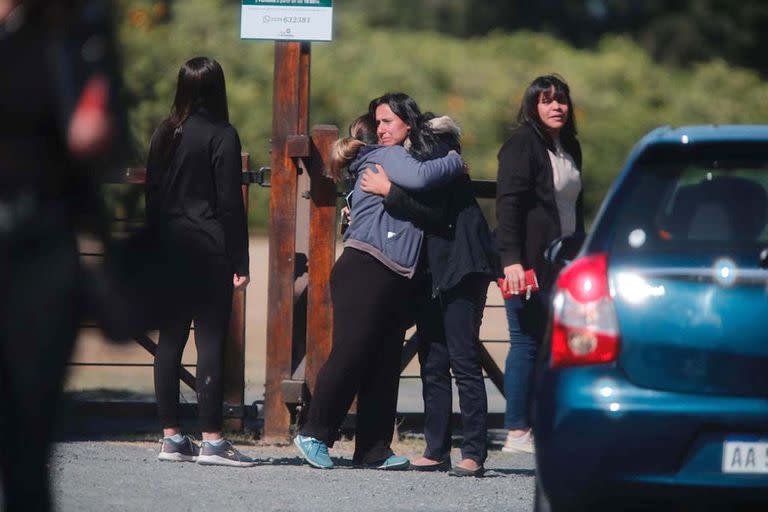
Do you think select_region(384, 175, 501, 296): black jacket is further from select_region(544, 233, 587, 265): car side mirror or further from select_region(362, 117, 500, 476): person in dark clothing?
select_region(544, 233, 587, 265): car side mirror

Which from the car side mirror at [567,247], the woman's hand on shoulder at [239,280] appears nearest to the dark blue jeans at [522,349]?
the woman's hand on shoulder at [239,280]

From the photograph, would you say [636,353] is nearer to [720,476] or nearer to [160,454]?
[720,476]

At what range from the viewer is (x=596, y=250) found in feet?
15.8

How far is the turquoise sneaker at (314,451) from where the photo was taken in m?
7.43

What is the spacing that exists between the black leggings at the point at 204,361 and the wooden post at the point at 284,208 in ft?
2.68

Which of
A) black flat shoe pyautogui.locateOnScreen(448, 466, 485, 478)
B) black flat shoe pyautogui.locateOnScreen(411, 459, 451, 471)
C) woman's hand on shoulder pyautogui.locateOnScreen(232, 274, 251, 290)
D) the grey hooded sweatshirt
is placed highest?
the grey hooded sweatshirt

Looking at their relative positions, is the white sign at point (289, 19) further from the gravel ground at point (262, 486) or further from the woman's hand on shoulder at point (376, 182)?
the gravel ground at point (262, 486)

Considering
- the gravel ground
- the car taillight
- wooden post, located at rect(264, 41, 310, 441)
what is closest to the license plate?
the car taillight

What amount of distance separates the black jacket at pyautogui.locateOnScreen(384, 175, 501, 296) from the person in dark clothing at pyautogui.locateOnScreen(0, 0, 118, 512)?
346cm

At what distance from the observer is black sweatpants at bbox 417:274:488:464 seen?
7.39m

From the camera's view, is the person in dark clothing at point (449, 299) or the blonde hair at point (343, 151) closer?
the person in dark clothing at point (449, 299)

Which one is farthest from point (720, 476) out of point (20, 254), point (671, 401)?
point (20, 254)

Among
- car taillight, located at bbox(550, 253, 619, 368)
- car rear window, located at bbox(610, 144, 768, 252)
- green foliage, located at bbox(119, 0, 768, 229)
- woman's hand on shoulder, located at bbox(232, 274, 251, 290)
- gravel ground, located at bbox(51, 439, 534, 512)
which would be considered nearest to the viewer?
car taillight, located at bbox(550, 253, 619, 368)

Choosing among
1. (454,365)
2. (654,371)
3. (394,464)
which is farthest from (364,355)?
(654,371)
